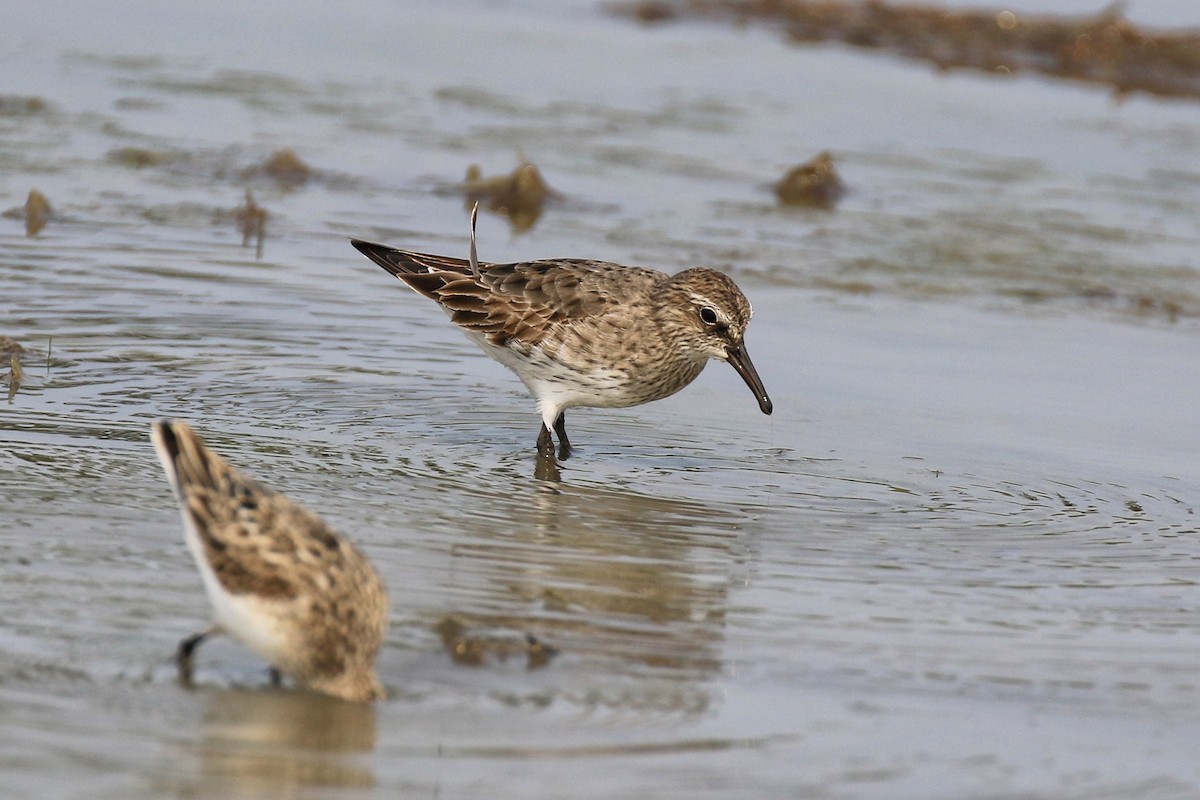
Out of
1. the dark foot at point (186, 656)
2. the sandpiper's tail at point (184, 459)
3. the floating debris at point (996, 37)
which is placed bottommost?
the dark foot at point (186, 656)

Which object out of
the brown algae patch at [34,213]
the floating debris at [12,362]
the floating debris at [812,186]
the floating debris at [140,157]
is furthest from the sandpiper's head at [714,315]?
the floating debris at [140,157]

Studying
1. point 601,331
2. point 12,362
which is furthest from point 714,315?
point 12,362

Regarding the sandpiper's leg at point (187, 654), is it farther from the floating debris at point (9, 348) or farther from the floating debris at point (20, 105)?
the floating debris at point (20, 105)

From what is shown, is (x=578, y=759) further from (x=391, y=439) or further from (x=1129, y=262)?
(x=1129, y=262)

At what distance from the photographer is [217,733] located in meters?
5.32

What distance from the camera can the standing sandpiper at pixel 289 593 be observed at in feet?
18.1

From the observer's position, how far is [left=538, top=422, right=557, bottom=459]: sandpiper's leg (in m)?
8.95

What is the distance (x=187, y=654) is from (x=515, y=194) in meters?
7.98

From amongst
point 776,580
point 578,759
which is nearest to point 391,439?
point 776,580

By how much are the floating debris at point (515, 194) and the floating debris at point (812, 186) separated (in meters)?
1.95

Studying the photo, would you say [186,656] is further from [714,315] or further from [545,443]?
[714,315]

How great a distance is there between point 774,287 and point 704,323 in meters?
→ 2.78

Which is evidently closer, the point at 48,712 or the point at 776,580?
the point at 48,712

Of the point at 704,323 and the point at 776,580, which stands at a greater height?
the point at 704,323
